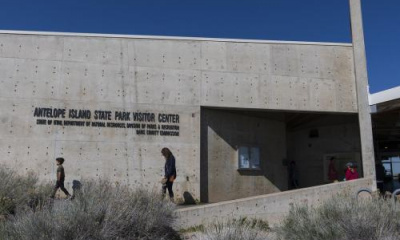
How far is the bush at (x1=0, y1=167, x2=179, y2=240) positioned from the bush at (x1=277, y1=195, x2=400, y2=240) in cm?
230

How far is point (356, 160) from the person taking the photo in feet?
56.5

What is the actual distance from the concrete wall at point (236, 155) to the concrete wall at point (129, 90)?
2.25 ft

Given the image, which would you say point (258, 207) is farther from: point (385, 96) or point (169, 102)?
point (385, 96)

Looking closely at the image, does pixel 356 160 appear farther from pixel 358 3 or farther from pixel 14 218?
pixel 14 218

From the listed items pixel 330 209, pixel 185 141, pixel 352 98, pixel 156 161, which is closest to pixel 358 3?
pixel 352 98

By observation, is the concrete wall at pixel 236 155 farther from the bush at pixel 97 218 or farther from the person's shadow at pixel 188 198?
the bush at pixel 97 218

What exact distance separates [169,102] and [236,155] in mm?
3137

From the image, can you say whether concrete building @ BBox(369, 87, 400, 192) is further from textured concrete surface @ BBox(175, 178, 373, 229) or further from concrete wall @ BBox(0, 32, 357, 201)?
textured concrete surface @ BBox(175, 178, 373, 229)

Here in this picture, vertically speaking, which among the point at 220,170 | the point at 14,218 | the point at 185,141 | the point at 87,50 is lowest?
the point at 14,218

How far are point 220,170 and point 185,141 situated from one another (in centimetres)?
169

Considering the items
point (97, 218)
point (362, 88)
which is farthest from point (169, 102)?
point (97, 218)

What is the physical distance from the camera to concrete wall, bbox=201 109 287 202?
14.5 metres

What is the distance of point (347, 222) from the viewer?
6.76 meters

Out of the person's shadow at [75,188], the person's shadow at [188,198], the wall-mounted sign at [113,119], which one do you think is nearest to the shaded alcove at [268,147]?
the person's shadow at [188,198]
